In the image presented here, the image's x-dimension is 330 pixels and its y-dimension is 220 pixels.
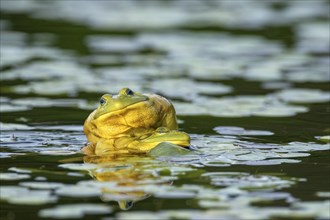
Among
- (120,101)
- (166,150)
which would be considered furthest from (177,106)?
(166,150)

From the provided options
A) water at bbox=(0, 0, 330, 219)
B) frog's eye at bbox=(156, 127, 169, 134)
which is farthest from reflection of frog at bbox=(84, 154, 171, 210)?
frog's eye at bbox=(156, 127, 169, 134)

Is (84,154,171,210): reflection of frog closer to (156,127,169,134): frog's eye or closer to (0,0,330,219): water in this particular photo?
(0,0,330,219): water

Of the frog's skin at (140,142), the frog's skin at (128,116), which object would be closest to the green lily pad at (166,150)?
the frog's skin at (140,142)

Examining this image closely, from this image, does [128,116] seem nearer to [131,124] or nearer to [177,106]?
[131,124]

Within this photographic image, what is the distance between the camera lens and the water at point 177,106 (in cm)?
→ 547

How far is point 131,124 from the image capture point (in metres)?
6.93

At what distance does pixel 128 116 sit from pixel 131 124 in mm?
79

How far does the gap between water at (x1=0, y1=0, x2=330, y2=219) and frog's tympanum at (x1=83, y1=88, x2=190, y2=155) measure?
0.21 metres

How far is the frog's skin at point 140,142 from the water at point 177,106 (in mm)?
162

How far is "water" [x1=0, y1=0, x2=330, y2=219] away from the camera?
5.47m

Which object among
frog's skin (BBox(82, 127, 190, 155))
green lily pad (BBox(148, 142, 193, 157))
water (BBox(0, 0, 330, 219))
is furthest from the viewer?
frog's skin (BBox(82, 127, 190, 155))

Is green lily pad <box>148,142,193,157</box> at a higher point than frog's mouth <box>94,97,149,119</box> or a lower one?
lower

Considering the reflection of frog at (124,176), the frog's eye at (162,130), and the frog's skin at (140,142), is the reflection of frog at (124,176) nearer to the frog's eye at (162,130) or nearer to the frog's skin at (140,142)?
the frog's skin at (140,142)

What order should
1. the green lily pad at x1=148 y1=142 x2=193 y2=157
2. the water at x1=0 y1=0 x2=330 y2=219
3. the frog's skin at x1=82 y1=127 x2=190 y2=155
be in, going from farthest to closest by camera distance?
the frog's skin at x1=82 y1=127 x2=190 y2=155, the green lily pad at x1=148 y1=142 x2=193 y2=157, the water at x1=0 y1=0 x2=330 y2=219
